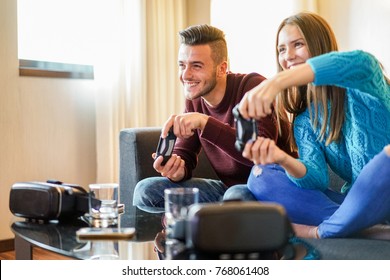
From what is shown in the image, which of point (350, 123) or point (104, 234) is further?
point (350, 123)

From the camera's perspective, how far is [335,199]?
1481mm

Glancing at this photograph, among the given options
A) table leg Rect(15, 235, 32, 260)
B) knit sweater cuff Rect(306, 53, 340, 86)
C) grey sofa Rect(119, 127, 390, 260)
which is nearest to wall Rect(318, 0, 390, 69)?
grey sofa Rect(119, 127, 390, 260)

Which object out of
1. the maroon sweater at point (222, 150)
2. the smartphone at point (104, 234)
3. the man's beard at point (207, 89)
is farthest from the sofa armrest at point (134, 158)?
the smartphone at point (104, 234)

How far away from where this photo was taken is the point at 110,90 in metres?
Answer: 2.78

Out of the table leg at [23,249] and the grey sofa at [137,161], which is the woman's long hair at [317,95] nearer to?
the grey sofa at [137,161]

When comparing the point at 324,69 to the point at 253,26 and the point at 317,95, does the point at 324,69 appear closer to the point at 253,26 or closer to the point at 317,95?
the point at 317,95

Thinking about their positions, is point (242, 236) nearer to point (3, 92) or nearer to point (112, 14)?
point (3, 92)

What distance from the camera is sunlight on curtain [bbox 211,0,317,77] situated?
9.21 feet

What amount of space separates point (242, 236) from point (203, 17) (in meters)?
2.51

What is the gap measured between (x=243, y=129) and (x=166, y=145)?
49 cm

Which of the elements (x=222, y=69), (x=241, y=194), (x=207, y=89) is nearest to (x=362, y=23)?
(x=222, y=69)

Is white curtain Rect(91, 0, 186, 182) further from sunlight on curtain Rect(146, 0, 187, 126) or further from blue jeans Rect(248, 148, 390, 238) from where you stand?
blue jeans Rect(248, 148, 390, 238)

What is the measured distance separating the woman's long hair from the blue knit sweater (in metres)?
0.03
